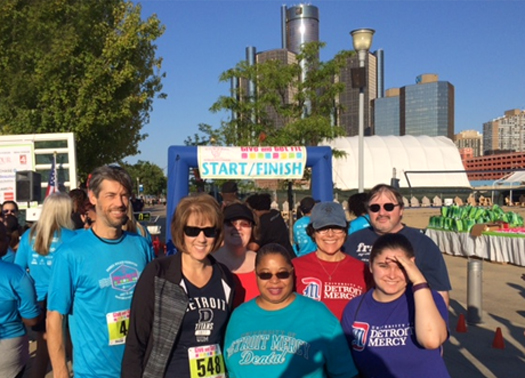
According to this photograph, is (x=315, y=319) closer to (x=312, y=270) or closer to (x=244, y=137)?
(x=312, y=270)

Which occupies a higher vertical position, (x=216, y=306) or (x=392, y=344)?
(x=216, y=306)

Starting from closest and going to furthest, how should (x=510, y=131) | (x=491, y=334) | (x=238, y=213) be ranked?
1. (x=238, y=213)
2. (x=491, y=334)
3. (x=510, y=131)

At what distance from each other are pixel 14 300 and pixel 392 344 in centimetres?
223

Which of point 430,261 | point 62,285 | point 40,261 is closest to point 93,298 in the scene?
point 62,285

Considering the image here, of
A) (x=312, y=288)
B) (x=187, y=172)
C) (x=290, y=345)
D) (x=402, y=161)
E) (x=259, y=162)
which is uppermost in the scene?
(x=402, y=161)

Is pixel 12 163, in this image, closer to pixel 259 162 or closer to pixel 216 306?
pixel 259 162

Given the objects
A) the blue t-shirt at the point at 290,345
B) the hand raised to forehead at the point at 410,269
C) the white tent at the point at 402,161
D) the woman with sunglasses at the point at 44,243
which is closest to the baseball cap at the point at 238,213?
the blue t-shirt at the point at 290,345

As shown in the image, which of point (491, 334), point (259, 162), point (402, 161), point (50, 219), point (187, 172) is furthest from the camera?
point (402, 161)

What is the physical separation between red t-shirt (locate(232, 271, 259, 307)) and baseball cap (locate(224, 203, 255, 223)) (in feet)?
1.48

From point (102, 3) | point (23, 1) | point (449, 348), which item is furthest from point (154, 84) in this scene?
point (449, 348)

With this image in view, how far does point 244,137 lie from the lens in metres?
18.7

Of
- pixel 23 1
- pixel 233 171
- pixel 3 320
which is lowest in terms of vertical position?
pixel 3 320

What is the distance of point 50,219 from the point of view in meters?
4.20

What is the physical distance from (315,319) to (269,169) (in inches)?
267
